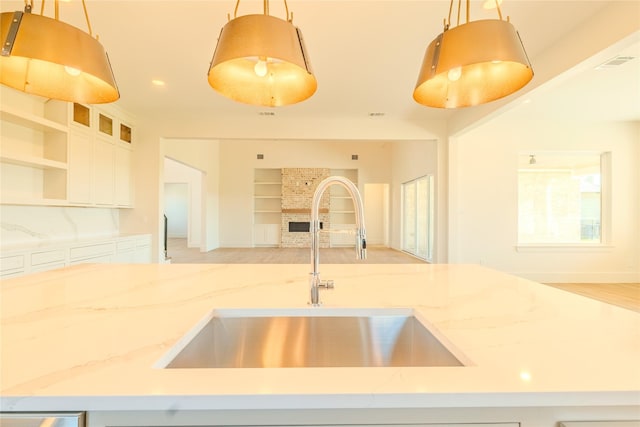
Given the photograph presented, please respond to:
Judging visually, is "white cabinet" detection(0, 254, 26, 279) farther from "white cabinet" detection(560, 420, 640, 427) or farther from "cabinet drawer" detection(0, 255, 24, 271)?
"white cabinet" detection(560, 420, 640, 427)

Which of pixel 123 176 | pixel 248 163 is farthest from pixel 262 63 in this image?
pixel 248 163

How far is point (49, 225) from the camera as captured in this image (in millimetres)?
3725

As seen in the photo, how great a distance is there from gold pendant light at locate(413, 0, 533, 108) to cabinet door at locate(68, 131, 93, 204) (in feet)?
13.6

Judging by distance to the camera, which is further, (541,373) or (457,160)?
(457,160)

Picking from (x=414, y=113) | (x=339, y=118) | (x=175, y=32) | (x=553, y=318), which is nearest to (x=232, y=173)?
(x=339, y=118)

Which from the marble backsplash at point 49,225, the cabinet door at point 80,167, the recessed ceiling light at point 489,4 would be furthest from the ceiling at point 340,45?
the marble backsplash at point 49,225

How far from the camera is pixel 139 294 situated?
1.11 m

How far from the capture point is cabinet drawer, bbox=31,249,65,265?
3.01 metres

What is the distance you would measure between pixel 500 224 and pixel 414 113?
2.51m

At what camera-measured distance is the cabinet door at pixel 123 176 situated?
4648mm

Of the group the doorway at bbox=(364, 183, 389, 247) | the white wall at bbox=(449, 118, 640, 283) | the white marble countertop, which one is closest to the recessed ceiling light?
the white marble countertop

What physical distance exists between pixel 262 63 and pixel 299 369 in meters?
1.18

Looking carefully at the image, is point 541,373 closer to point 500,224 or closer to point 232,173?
point 500,224

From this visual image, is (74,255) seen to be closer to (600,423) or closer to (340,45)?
(340,45)
